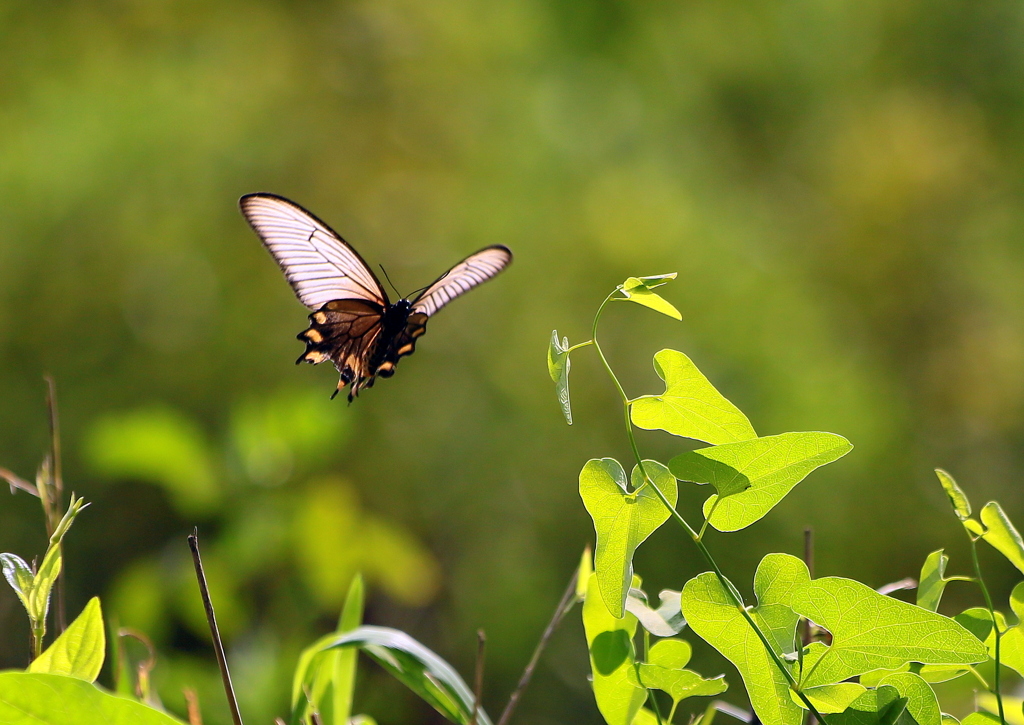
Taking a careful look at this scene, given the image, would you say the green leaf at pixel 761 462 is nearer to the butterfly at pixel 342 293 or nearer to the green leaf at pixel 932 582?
the green leaf at pixel 932 582

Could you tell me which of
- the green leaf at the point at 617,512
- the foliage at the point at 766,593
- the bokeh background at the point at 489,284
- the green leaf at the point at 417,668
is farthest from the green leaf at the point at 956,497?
the bokeh background at the point at 489,284

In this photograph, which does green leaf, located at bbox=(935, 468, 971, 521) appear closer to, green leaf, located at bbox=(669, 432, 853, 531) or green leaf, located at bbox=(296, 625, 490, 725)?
green leaf, located at bbox=(669, 432, 853, 531)

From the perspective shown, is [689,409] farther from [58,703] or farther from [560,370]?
[58,703]

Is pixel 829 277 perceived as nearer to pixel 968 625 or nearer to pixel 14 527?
pixel 14 527

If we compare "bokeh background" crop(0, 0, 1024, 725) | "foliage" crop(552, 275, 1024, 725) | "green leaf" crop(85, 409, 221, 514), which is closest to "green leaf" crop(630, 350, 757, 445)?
"foliage" crop(552, 275, 1024, 725)

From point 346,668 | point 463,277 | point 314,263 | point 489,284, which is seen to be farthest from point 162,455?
point 489,284

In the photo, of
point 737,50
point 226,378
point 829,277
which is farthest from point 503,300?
point 737,50
